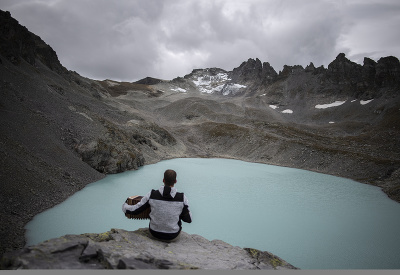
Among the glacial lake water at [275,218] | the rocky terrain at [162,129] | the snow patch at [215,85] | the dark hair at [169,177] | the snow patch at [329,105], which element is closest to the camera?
the dark hair at [169,177]

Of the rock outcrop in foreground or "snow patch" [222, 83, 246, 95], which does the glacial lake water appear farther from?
"snow patch" [222, 83, 246, 95]

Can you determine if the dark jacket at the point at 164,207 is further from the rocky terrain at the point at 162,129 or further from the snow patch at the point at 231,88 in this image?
the snow patch at the point at 231,88

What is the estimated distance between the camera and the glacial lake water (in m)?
12.0

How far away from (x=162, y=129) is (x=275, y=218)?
40.5 metres

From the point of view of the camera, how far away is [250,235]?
13594 mm

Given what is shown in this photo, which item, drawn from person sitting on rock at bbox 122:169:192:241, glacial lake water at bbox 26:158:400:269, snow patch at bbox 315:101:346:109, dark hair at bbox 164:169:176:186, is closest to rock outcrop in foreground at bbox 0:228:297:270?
person sitting on rock at bbox 122:169:192:241

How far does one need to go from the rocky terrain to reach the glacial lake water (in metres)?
1.90

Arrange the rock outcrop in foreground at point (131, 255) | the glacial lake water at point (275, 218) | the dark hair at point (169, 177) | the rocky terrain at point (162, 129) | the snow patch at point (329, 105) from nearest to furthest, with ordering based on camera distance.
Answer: the rock outcrop in foreground at point (131, 255) < the dark hair at point (169, 177) < the glacial lake water at point (275, 218) < the rocky terrain at point (162, 129) < the snow patch at point (329, 105)

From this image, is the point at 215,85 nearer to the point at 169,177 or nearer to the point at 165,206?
the point at 169,177

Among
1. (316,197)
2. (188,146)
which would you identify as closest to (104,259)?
(316,197)

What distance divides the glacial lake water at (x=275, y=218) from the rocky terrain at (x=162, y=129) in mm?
1898

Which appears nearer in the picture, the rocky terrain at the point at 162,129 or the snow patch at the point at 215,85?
the rocky terrain at the point at 162,129

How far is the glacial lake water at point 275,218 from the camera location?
474 inches

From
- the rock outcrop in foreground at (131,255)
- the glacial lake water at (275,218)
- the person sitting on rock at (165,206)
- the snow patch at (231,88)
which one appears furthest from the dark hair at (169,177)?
the snow patch at (231,88)
